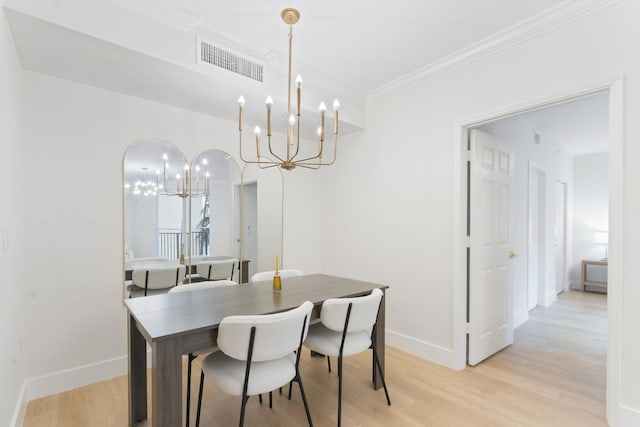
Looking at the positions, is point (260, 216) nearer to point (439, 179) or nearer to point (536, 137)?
point (439, 179)

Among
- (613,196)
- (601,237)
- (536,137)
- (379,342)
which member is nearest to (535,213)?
(536,137)

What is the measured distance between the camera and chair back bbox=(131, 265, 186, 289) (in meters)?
2.79

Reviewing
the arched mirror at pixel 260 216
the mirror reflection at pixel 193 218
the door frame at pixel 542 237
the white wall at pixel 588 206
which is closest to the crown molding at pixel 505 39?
the arched mirror at pixel 260 216

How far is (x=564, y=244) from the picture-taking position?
589cm

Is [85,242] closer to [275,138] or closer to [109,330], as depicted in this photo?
[109,330]

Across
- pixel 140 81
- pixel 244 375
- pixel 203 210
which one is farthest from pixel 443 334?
pixel 140 81

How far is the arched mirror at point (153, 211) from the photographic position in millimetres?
2748

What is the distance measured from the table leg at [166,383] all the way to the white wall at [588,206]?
716 cm

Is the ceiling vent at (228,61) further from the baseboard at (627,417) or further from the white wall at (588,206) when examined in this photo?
the white wall at (588,206)

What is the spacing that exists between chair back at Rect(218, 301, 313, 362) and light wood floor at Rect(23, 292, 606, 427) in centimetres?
79

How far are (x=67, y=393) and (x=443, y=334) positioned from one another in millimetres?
3100

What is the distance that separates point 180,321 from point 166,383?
28 cm

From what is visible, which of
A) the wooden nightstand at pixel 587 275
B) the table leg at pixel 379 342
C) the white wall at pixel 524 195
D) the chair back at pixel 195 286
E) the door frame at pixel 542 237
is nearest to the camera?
the chair back at pixel 195 286

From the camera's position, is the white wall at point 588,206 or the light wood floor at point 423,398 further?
the white wall at point 588,206
